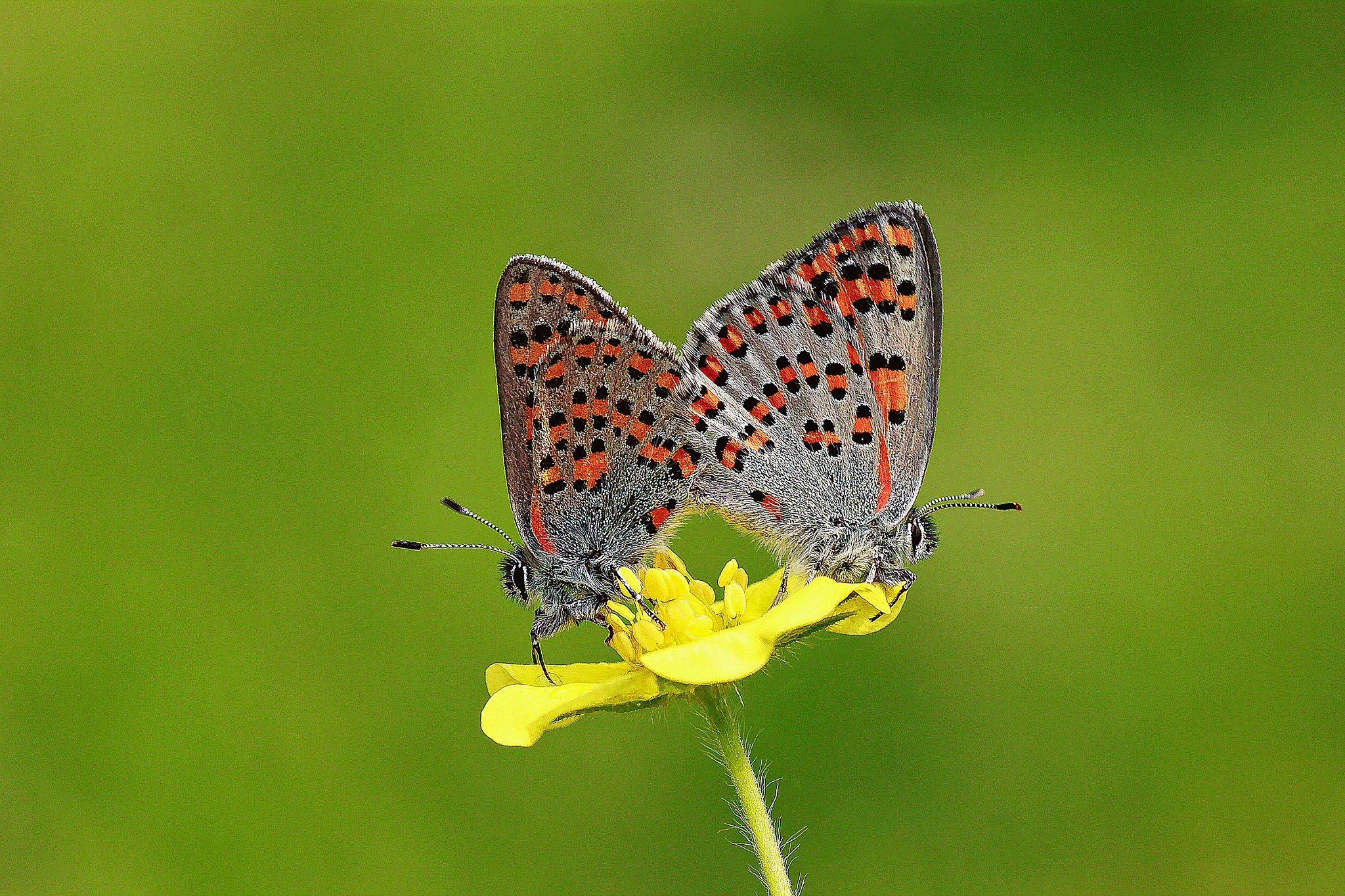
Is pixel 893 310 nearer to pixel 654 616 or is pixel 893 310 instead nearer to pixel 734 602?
→ pixel 734 602

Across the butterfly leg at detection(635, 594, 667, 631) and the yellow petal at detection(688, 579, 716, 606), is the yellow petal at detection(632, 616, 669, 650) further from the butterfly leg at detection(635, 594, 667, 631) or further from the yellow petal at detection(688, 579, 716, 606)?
the yellow petal at detection(688, 579, 716, 606)

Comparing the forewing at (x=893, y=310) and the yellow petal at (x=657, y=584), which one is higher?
the forewing at (x=893, y=310)

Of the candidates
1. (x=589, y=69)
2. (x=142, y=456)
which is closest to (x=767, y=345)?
(x=142, y=456)

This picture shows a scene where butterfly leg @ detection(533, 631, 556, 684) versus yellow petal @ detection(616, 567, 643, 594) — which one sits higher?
yellow petal @ detection(616, 567, 643, 594)

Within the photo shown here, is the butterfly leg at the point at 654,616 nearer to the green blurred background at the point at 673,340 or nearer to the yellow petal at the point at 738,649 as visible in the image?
the yellow petal at the point at 738,649

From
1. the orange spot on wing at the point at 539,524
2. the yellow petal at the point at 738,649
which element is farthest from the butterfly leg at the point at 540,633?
the yellow petal at the point at 738,649

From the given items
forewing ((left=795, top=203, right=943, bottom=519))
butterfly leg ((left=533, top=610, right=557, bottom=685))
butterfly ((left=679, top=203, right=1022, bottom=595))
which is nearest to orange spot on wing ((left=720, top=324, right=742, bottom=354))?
butterfly ((left=679, top=203, right=1022, bottom=595))

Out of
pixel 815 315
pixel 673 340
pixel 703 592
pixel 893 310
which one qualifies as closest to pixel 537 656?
pixel 703 592
